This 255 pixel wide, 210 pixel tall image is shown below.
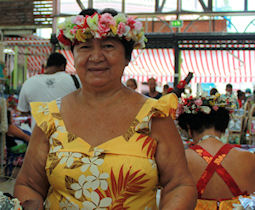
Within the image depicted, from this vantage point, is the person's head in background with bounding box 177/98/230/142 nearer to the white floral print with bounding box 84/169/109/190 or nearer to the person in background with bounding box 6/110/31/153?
the white floral print with bounding box 84/169/109/190

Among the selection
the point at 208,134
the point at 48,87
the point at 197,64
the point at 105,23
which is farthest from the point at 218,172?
the point at 197,64

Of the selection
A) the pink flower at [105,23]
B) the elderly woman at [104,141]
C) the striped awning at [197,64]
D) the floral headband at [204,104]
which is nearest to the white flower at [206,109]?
the floral headband at [204,104]

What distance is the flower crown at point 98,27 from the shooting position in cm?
159

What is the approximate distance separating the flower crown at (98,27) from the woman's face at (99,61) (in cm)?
4

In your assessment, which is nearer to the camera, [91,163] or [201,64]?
[91,163]

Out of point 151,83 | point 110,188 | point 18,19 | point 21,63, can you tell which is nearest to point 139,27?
point 110,188

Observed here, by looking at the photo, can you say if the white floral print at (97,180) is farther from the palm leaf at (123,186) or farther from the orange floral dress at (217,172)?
the orange floral dress at (217,172)

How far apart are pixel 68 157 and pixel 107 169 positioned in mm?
174

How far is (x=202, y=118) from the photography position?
2.72 meters

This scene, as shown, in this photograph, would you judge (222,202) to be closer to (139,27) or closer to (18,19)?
(139,27)

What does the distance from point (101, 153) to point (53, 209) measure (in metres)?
0.35

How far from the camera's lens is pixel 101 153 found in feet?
5.00

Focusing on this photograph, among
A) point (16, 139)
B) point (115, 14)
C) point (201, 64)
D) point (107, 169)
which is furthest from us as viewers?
point (201, 64)

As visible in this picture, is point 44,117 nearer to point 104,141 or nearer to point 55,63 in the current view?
point 104,141
